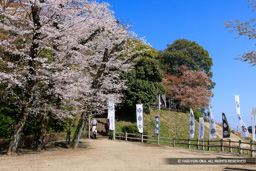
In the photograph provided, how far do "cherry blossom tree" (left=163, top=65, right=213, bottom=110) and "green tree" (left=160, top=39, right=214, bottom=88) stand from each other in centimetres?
201

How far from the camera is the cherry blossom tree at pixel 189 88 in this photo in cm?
3800

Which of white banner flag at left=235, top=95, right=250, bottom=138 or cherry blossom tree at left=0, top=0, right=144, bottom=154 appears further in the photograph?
white banner flag at left=235, top=95, right=250, bottom=138

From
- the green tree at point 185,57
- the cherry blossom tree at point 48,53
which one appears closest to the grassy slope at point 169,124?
the green tree at point 185,57

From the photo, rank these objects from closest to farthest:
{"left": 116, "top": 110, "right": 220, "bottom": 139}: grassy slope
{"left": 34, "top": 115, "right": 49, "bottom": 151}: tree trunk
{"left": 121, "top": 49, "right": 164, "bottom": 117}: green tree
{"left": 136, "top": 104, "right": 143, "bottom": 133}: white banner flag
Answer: {"left": 34, "top": 115, "right": 49, "bottom": 151}: tree trunk
{"left": 136, "top": 104, "right": 143, "bottom": 133}: white banner flag
{"left": 116, "top": 110, "right": 220, "bottom": 139}: grassy slope
{"left": 121, "top": 49, "right": 164, "bottom": 117}: green tree

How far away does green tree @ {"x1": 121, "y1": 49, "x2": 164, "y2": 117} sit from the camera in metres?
30.1

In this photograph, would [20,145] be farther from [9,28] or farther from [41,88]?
[9,28]

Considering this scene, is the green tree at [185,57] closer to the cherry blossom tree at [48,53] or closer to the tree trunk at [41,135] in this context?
the cherry blossom tree at [48,53]

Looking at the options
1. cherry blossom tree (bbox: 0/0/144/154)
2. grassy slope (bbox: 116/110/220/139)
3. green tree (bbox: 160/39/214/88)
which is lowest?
grassy slope (bbox: 116/110/220/139)

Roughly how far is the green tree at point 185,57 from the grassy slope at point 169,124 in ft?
34.3

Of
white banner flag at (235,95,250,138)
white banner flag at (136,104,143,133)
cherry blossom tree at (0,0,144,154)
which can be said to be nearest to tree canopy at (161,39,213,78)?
white banner flag at (136,104,143,133)

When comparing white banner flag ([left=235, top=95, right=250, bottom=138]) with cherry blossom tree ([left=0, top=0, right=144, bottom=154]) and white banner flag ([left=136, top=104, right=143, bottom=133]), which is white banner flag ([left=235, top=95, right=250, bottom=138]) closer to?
white banner flag ([left=136, top=104, right=143, bottom=133])

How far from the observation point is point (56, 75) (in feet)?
39.1

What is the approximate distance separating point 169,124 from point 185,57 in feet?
49.6

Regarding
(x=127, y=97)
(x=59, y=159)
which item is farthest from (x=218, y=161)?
(x=127, y=97)
